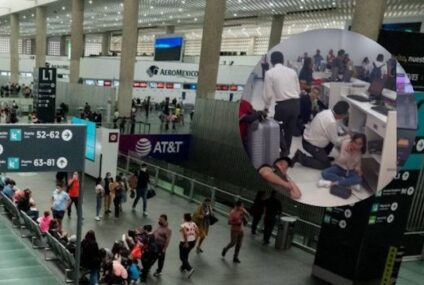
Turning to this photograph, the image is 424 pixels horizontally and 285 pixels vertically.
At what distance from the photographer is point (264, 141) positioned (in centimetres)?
579

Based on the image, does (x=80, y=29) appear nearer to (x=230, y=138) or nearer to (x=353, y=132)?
(x=230, y=138)

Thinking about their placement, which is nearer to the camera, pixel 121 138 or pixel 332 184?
pixel 332 184

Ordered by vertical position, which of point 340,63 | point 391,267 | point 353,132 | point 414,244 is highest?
point 340,63

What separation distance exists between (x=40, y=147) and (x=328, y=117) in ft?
14.9

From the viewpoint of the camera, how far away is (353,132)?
17.6 ft

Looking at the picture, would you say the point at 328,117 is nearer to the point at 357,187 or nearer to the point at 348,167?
the point at 348,167

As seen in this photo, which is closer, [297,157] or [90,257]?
[297,157]

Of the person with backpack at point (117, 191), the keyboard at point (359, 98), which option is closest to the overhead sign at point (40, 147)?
the keyboard at point (359, 98)

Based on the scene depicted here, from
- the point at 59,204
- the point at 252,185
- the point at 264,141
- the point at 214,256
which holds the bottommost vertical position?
the point at 252,185

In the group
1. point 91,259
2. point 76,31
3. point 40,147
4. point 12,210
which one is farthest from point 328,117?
point 76,31

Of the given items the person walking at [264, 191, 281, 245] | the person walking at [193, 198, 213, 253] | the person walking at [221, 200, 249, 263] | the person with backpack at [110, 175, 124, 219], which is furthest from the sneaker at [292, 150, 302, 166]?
the person with backpack at [110, 175, 124, 219]

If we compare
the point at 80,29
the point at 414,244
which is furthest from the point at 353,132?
the point at 80,29

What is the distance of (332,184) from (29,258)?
704cm

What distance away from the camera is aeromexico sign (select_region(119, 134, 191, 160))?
1989cm
